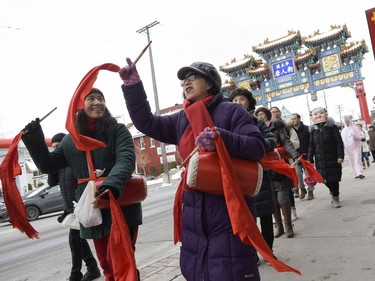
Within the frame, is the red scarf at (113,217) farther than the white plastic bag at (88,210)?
No

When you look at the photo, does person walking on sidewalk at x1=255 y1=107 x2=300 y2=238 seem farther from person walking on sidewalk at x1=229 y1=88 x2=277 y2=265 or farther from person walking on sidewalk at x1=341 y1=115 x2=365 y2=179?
person walking on sidewalk at x1=341 y1=115 x2=365 y2=179

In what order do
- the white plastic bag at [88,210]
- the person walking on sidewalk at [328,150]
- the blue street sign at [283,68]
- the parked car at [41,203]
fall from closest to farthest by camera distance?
the white plastic bag at [88,210]
the person walking on sidewalk at [328,150]
the parked car at [41,203]
the blue street sign at [283,68]

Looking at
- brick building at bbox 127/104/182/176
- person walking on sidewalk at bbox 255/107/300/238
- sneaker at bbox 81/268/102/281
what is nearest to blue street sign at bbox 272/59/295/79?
brick building at bbox 127/104/182/176

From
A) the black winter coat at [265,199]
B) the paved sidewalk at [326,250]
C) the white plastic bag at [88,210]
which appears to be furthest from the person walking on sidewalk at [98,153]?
the black winter coat at [265,199]

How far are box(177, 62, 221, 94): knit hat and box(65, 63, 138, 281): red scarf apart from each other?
2.17 ft

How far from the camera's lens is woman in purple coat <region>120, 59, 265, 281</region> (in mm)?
2104

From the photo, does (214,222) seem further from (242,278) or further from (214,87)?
(214,87)

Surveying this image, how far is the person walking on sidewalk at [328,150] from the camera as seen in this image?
6.41 metres

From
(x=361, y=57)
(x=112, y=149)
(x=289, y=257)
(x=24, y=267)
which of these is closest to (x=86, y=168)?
(x=112, y=149)

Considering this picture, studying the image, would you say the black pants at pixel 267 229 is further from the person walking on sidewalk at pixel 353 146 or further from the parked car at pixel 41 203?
the parked car at pixel 41 203

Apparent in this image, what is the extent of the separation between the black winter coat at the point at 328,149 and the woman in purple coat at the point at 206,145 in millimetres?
4554

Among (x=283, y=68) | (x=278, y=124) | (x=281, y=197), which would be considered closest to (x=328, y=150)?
(x=278, y=124)

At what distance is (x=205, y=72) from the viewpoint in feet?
7.97

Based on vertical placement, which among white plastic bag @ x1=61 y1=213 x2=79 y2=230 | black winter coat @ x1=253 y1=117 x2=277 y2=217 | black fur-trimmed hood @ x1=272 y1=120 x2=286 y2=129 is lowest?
black winter coat @ x1=253 y1=117 x2=277 y2=217
